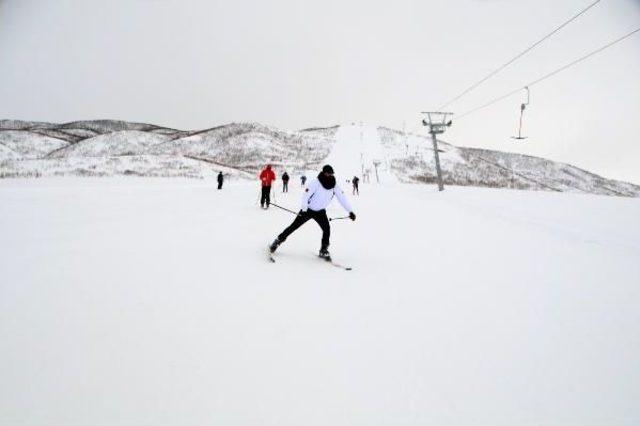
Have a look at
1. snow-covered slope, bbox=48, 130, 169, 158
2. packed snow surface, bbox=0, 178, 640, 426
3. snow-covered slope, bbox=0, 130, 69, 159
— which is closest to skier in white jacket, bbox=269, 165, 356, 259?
packed snow surface, bbox=0, 178, 640, 426

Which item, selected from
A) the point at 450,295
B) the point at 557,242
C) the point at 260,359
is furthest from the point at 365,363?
the point at 557,242

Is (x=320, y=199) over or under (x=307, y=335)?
over

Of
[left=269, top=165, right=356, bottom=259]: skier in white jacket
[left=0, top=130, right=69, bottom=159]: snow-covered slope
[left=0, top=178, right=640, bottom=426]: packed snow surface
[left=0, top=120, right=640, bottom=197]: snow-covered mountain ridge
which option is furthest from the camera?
[left=0, top=130, right=69, bottom=159]: snow-covered slope

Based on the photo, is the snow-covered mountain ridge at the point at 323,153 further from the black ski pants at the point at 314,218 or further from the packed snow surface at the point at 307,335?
the packed snow surface at the point at 307,335

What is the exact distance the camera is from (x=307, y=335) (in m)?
3.73

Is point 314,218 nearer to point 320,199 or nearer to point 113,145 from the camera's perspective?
point 320,199

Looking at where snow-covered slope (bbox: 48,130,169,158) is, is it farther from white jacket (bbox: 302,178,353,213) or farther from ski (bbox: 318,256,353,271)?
ski (bbox: 318,256,353,271)

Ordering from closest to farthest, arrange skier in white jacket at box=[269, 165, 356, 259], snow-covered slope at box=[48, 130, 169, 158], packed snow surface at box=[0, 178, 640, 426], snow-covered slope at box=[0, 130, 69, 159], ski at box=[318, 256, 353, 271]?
1. packed snow surface at box=[0, 178, 640, 426]
2. ski at box=[318, 256, 353, 271]
3. skier in white jacket at box=[269, 165, 356, 259]
4. snow-covered slope at box=[0, 130, 69, 159]
5. snow-covered slope at box=[48, 130, 169, 158]

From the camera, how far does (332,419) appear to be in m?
2.60

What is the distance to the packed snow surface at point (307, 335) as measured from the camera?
8.89ft

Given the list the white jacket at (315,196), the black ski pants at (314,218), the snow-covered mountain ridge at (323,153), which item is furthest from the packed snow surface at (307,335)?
the snow-covered mountain ridge at (323,153)

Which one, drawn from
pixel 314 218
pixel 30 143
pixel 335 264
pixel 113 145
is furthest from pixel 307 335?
pixel 30 143

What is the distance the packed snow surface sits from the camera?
271 centimetres

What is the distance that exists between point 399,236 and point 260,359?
698 centimetres
